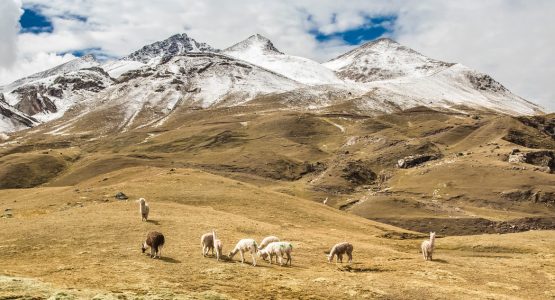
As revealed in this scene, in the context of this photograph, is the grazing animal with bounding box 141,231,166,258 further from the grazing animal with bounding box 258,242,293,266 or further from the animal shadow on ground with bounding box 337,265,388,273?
the animal shadow on ground with bounding box 337,265,388,273

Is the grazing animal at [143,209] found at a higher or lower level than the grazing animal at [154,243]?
higher

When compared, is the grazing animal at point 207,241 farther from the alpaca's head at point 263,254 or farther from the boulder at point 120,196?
the boulder at point 120,196

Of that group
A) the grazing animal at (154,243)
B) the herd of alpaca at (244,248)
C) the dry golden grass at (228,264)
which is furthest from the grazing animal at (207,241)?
the grazing animal at (154,243)

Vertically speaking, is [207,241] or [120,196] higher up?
[120,196]

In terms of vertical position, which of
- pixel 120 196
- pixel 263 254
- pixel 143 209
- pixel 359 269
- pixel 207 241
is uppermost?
pixel 120 196

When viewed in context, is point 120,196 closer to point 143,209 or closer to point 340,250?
point 143,209

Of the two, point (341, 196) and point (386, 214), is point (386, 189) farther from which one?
point (386, 214)

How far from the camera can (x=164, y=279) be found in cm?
3078

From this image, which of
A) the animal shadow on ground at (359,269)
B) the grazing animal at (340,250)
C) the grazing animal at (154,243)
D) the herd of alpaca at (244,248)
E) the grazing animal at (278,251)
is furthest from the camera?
the grazing animal at (340,250)

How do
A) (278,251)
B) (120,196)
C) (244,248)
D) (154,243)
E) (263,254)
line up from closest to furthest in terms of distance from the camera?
(154,243) < (244,248) < (278,251) < (263,254) < (120,196)

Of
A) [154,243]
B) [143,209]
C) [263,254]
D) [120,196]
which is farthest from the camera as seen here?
[120,196]

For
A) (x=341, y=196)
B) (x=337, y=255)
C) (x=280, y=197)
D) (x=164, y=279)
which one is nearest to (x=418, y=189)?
(x=341, y=196)

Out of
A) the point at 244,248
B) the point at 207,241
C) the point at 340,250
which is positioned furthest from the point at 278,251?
the point at 340,250

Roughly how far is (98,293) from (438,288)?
21622 millimetres
